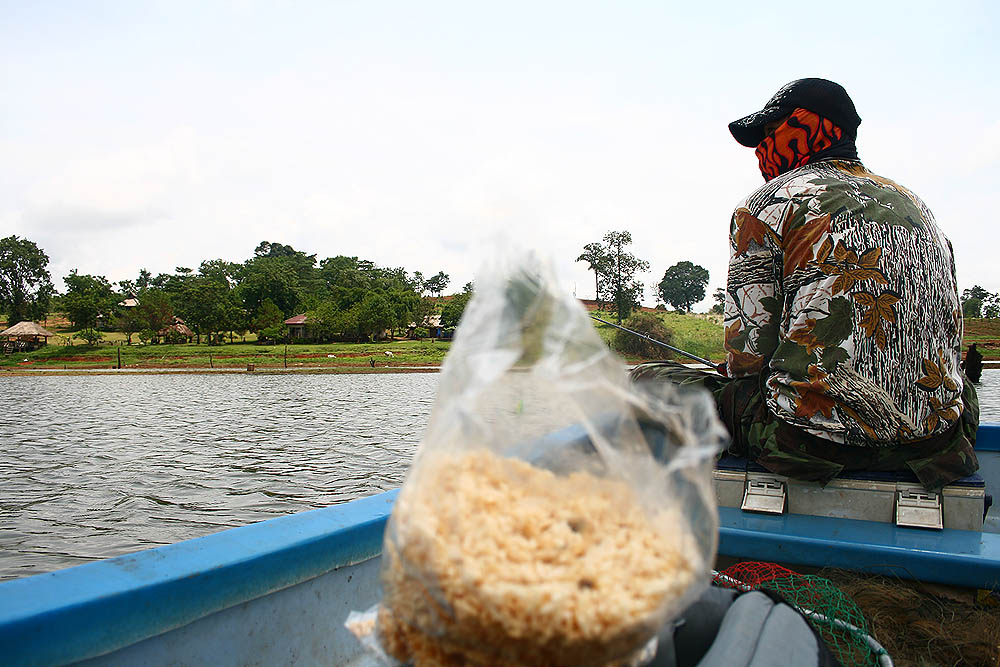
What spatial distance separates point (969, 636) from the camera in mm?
1707

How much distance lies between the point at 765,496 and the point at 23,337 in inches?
2782

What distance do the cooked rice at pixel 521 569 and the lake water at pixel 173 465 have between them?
4.40 m

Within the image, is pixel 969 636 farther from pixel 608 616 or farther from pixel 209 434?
pixel 209 434

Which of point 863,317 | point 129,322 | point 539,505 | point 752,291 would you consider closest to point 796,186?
point 752,291

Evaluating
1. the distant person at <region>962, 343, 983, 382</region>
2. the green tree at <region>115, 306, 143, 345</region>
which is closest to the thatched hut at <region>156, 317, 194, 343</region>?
the green tree at <region>115, 306, 143, 345</region>

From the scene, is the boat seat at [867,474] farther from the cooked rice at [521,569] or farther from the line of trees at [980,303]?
the line of trees at [980,303]

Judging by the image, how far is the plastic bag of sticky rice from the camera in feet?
2.27

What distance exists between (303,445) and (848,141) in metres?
9.50

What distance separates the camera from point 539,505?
0.79 metres

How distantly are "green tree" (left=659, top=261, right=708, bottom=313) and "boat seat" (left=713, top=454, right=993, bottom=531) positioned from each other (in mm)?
82428

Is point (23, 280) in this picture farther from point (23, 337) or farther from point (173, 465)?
point (173, 465)

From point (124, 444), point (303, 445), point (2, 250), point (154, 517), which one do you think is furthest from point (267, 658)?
point (2, 250)

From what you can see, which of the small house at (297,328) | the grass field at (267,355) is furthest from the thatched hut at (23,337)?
the small house at (297,328)

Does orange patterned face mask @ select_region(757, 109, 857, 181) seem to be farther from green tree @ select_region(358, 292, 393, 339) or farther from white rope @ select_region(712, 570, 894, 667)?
green tree @ select_region(358, 292, 393, 339)
